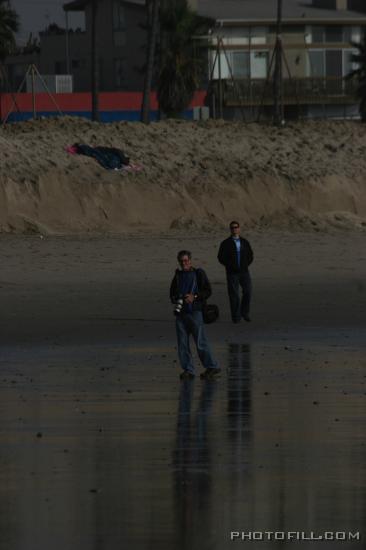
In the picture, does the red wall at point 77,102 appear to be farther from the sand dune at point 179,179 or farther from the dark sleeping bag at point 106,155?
the dark sleeping bag at point 106,155

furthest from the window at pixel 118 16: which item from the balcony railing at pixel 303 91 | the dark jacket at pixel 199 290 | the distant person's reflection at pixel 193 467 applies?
the distant person's reflection at pixel 193 467

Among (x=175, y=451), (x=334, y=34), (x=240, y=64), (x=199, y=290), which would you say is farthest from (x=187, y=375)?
(x=334, y=34)

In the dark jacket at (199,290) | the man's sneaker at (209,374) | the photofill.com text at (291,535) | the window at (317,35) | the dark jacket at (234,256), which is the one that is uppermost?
the window at (317,35)

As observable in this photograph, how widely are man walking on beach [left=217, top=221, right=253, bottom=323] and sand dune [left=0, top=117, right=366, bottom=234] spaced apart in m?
15.7

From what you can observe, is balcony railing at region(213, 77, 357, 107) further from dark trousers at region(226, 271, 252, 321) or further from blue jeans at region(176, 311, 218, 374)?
blue jeans at region(176, 311, 218, 374)

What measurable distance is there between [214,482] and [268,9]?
6945cm

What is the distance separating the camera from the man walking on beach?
73.9 ft

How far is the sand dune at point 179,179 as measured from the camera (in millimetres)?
39969

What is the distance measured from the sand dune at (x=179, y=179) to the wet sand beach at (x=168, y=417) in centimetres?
1126

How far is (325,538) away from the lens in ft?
31.6

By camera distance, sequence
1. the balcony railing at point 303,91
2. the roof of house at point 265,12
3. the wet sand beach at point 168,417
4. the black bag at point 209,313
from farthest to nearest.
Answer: the roof of house at point 265,12
the balcony railing at point 303,91
the black bag at point 209,313
the wet sand beach at point 168,417

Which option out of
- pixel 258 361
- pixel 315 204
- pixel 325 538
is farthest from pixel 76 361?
pixel 315 204

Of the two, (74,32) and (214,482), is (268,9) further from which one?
(214,482)

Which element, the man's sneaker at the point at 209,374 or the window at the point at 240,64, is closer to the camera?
the man's sneaker at the point at 209,374
